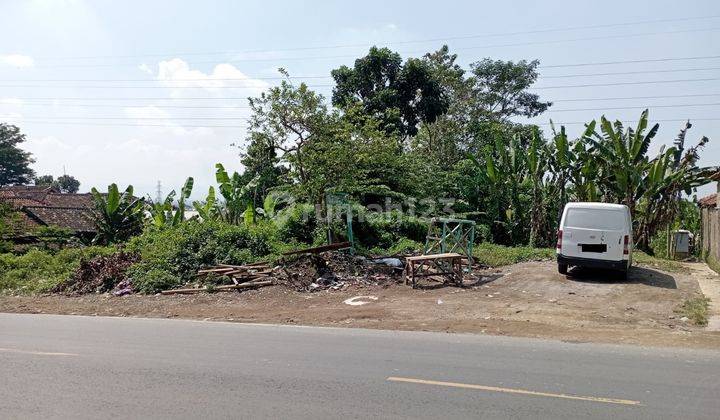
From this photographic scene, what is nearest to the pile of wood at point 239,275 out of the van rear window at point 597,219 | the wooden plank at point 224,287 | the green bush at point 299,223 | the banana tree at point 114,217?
the wooden plank at point 224,287

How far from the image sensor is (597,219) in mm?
13469

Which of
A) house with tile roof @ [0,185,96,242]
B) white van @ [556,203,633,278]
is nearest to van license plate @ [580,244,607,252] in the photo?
white van @ [556,203,633,278]

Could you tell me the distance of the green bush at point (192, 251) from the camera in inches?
627

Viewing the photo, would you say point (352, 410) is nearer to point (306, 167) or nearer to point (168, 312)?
point (168, 312)

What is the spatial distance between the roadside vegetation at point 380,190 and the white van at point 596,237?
3.53m

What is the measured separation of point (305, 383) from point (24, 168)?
71.4 m

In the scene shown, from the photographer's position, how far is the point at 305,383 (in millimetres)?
6148

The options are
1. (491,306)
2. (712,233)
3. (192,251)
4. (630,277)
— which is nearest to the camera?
(491,306)

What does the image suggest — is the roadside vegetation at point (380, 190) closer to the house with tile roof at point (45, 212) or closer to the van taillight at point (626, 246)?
the house with tile roof at point (45, 212)

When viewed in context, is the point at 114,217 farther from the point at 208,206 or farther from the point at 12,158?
the point at 12,158

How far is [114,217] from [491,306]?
64.1 feet

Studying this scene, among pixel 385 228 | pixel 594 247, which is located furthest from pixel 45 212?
pixel 594 247

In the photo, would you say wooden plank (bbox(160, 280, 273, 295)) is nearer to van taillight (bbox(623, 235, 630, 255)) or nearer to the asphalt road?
the asphalt road

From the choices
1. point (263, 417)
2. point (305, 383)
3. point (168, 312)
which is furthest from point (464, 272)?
point (263, 417)
